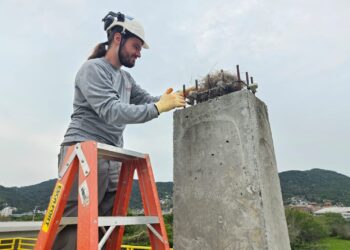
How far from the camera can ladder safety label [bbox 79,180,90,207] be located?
1.43 meters

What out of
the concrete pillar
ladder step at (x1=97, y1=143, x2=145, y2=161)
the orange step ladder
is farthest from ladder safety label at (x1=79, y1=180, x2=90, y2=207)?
the concrete pillar

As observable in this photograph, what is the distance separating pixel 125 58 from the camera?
2.22m

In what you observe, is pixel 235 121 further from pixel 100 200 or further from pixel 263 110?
pixel 100 200

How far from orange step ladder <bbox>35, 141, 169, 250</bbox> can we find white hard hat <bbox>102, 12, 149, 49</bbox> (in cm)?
99

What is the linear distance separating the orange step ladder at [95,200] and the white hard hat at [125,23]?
988 mm

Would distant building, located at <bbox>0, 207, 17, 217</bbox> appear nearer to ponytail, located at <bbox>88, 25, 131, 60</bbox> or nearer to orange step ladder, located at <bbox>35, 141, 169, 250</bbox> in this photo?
ponytail, located at <bbox>88, 25, 131, 60</bbox>

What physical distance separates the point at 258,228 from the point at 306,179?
78053 mm

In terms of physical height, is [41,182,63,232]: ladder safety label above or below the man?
below

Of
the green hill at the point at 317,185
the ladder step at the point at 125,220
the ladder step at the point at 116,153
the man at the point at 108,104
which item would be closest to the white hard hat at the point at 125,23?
the man at the point at 108,104

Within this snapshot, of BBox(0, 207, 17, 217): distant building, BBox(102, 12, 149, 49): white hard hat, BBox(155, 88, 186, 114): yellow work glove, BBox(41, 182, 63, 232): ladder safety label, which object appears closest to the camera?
BBox(41, 182, 63, 232): ladder safety label

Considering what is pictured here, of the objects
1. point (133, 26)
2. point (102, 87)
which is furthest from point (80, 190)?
point (133, 26)

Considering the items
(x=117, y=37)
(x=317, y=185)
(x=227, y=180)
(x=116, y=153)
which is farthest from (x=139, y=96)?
(x=317, y=185)

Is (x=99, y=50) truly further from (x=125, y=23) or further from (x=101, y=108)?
(x=101, y=108)

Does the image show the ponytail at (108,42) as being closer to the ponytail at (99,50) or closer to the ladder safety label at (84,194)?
the ponytail at (99,50)
